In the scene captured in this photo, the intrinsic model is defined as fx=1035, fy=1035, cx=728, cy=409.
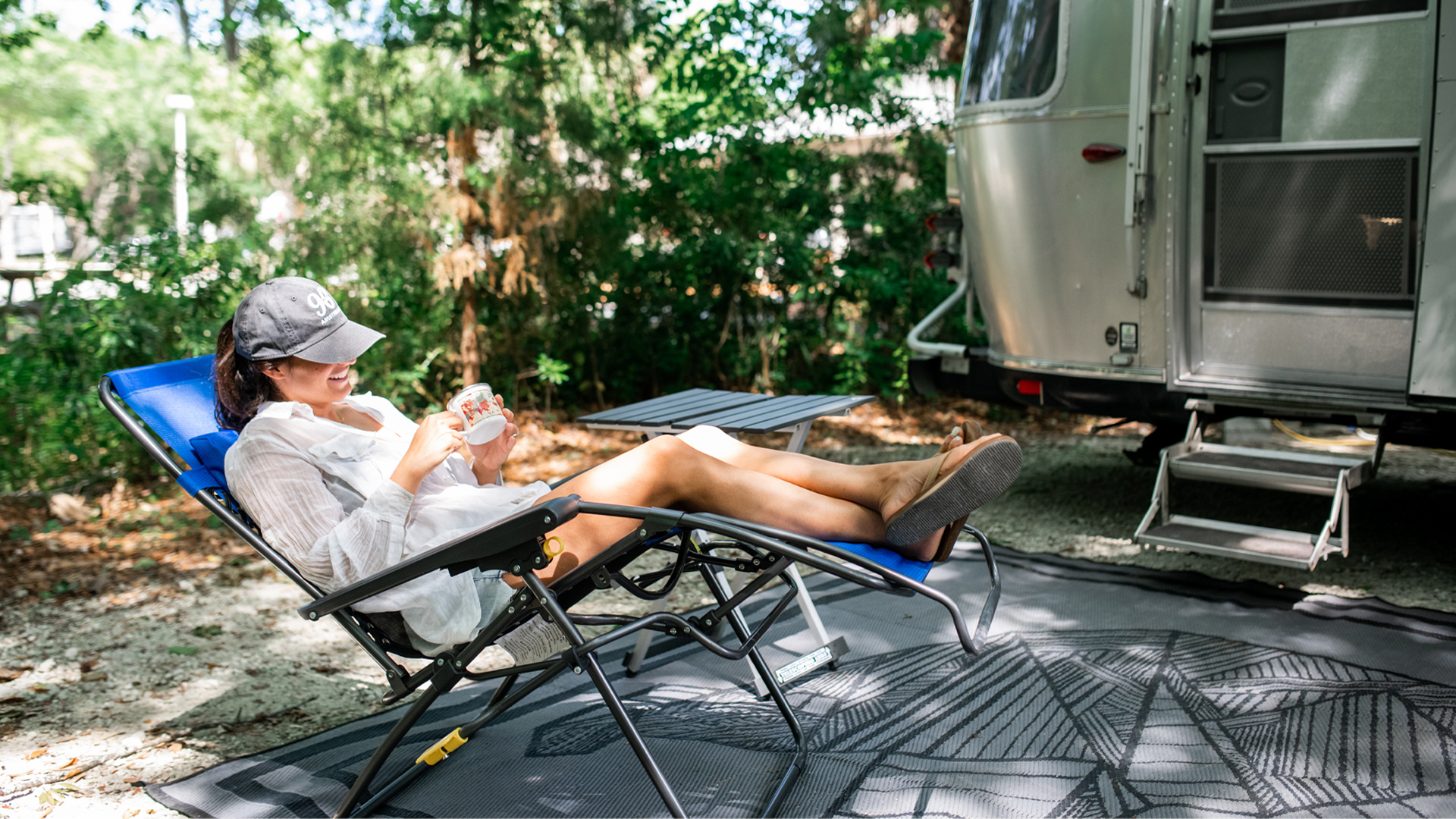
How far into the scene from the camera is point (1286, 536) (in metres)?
3.64

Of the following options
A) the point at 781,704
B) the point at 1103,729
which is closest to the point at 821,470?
the point at 781,704

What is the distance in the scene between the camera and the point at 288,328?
229 cm

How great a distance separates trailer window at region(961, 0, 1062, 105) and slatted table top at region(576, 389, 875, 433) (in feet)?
6.01

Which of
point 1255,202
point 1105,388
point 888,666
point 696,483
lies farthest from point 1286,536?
point 696,483

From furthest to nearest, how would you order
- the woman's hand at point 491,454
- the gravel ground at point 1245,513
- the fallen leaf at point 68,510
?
the fallen leaf at point 68,510
the gravel ground at point 1245,513
the woman's hand at point 491,454

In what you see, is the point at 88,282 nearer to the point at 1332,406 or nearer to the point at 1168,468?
the point at 1168,468

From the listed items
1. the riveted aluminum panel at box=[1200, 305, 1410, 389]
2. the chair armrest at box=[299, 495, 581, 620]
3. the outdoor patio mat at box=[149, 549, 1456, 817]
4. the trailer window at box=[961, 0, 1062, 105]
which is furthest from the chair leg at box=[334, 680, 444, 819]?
the trailer window at box=[961, 0, 1062, 105]

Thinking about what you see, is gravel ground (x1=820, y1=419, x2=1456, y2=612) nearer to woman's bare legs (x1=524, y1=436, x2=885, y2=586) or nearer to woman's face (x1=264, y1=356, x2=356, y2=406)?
woman's bare legs (x1=524, y1=436, x2=885, y2=586)

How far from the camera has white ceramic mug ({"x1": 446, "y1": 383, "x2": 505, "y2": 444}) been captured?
2299 mm

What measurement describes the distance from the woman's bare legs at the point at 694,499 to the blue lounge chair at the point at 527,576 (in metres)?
0.06

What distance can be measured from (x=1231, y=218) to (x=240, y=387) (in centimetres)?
342

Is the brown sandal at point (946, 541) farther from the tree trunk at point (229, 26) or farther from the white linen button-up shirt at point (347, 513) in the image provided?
the tree trunk at point (229, 26)

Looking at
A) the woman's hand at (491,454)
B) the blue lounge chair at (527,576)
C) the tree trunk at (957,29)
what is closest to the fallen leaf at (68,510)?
the blue lounge chair at (527,576)

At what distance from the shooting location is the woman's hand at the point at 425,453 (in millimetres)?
2168
